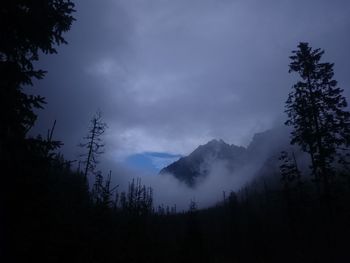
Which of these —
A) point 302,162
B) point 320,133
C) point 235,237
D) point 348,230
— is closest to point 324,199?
point 348,230

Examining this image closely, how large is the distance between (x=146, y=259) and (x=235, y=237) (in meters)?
46.2

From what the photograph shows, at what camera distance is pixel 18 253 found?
6695mm

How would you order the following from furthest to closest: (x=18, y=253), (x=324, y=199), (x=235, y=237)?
1. (x=235, y=237)
2. (x=324, y=199)
3. (x=18, y=253)

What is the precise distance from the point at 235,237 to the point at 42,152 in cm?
5562

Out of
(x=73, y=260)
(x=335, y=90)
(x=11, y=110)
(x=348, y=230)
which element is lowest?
(x=73, y=260)

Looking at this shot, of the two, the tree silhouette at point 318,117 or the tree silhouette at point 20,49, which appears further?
the tree silhouette at point 318,117

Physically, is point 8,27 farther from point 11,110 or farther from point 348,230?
point 348,230

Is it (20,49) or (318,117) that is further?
(318,117)

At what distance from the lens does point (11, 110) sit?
7.73 m

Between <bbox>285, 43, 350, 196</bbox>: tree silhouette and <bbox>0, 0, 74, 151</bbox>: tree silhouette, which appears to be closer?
<bbox>0, 0, 74, 151</bbox>: tree silhouette

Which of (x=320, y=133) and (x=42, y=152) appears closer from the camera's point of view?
(x=42, y=152)

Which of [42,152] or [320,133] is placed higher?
[320,133]

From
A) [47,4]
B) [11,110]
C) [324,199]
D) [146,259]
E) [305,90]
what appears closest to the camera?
[11,110]

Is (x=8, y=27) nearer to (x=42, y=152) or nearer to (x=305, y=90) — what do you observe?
(x=42, y=152)
